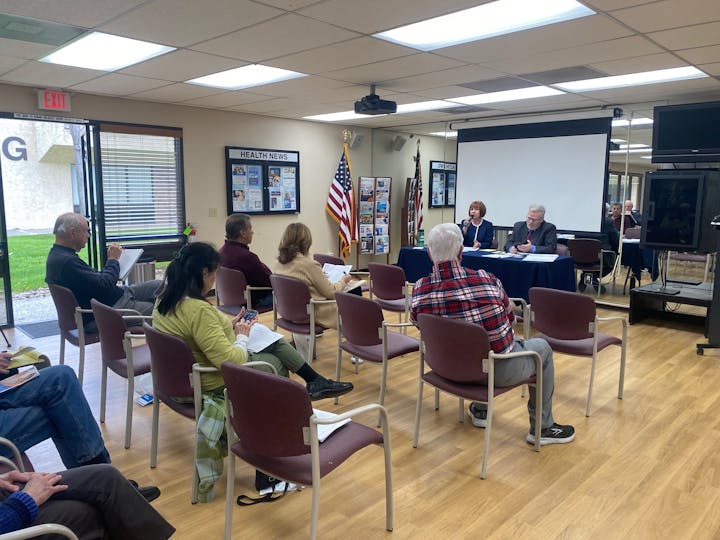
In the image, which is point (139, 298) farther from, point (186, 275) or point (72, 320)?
point (186, 275)

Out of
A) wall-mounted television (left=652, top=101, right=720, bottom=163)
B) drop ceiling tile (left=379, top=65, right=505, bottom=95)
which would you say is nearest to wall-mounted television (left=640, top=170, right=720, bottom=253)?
wall-mounted television (left=652, top=101, right=720, bottom=163)

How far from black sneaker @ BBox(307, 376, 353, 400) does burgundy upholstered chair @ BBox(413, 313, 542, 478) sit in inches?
21.3

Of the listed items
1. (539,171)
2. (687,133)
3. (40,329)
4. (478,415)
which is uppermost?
(687,133)

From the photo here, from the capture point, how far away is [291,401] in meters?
1.80

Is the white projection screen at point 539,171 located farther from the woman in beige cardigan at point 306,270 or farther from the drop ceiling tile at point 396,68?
the woman in beige cardigan at point 306,270

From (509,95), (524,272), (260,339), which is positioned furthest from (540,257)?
(260,339)

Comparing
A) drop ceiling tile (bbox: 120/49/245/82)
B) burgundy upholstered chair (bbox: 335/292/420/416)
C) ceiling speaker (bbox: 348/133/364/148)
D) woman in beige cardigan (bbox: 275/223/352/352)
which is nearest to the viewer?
burgundy upholstered chair (bbox: 335/292/420/416)

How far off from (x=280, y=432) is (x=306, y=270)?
2.24 meters

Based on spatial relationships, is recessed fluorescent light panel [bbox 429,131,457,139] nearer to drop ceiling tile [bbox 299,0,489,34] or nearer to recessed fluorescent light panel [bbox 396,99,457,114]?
recessed fluorescent light panel [bbox 396,99,457,114]

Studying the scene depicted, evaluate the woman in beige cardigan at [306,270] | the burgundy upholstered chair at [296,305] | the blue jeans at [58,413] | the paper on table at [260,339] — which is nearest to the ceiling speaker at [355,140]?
the woman in beige cardigan at [306,270]

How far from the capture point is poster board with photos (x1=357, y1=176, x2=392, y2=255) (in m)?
9.07

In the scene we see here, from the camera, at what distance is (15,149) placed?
740 cm

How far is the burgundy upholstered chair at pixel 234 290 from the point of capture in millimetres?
4387

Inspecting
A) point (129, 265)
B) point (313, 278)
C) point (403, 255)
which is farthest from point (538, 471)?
point (403, 255)
